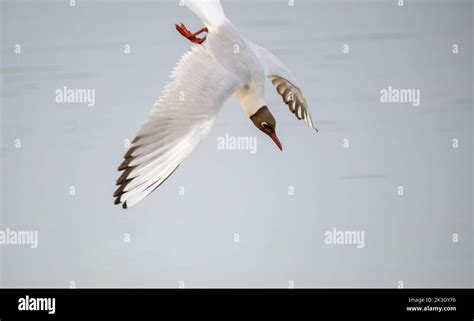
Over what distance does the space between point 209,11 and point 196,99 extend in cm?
60

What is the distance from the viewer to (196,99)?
12.2ft

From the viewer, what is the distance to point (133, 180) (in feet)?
11.7

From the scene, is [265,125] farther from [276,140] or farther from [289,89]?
[289,89]

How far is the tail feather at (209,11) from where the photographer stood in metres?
4.08

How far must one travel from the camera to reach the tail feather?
4.08m

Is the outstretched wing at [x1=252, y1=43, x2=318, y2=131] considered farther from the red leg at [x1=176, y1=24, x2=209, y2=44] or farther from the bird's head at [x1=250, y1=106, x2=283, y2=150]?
the red leg at [x1=176, y1=24, x2=209, y2=44]

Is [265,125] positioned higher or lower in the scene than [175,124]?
higher

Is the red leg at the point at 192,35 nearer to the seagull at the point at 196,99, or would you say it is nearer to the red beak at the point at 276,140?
the seagull at the point at 196,99

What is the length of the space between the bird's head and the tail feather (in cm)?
48

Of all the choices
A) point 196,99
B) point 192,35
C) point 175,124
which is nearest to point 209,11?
point 192,35

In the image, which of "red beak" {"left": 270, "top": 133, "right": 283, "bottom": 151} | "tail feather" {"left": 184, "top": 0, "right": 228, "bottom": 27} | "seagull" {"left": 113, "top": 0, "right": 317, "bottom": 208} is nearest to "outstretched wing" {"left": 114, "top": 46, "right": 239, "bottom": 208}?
"seagull" {"left": 113, "top": 0, "right": 317, "bottom": 208}
